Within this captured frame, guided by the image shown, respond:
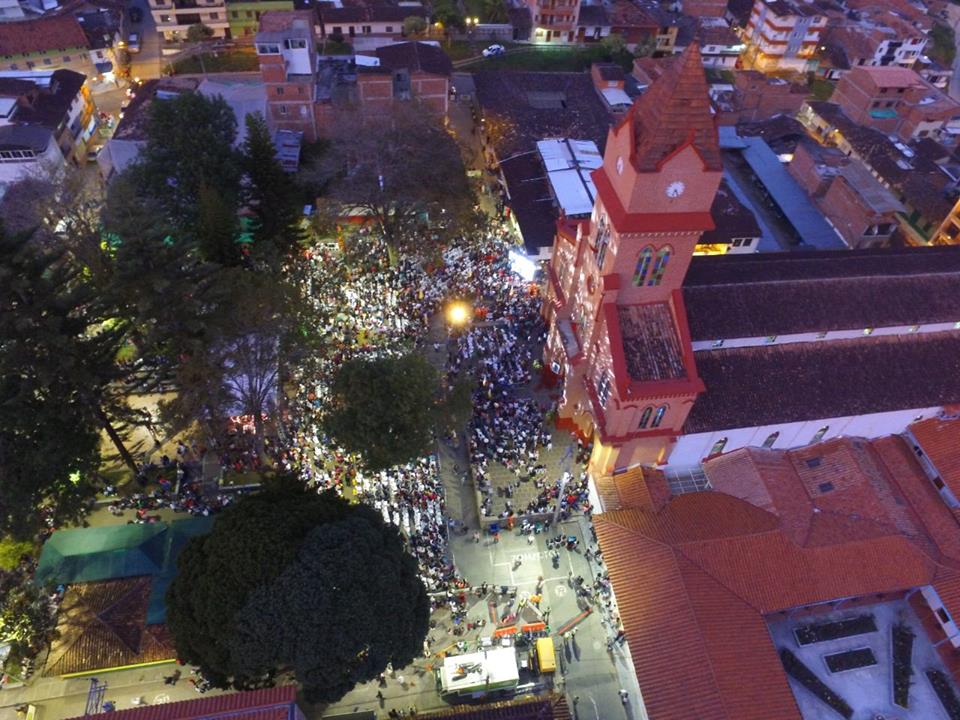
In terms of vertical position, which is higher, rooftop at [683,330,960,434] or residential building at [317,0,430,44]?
residential building at [317,0,430,44]

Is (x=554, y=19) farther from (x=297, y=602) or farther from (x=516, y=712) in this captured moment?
(x=516, y=712)

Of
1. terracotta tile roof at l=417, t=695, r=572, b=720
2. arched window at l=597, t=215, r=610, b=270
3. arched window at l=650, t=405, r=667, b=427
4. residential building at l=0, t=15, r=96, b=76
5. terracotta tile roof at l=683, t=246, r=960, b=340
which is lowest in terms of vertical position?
terracotta tile roof at l=417, t=695, r=572, b=720

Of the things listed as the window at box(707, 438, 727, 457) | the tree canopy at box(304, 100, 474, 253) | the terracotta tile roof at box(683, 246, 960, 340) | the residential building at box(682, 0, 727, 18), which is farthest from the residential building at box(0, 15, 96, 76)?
the residential building at box(682, 0, 727, 18)

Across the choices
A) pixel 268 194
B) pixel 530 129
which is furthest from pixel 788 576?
pixel 530 129

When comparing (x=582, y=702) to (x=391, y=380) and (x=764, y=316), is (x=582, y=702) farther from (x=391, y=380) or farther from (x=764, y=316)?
(x=764, y=316)

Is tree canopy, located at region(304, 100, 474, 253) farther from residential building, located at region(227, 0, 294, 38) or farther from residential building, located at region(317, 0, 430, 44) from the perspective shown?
residential building, located at region(227, 0, 294, 38)

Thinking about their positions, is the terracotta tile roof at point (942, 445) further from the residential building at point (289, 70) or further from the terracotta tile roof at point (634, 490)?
the residential building at point (289, 70)
